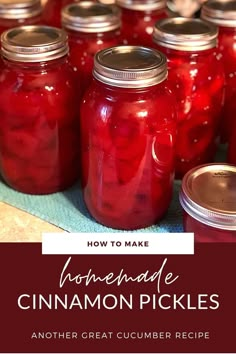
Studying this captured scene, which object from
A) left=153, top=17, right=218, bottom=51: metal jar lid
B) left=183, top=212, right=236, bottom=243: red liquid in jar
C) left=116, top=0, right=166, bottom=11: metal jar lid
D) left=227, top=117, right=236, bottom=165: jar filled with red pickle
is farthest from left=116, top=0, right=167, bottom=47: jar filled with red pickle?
left=183, top=212, right=236, bottom=243: red liquid in jar

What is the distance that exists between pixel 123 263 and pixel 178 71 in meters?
0.29

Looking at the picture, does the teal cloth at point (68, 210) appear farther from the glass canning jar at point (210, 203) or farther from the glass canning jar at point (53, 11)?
the glass canning jar at point (53, 11)

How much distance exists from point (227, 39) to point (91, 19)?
0.65 ft

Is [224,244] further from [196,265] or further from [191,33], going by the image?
[191,33]

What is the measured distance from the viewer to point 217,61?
79 centimetres

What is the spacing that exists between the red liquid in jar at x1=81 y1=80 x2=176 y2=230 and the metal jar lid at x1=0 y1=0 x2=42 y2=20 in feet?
0.80

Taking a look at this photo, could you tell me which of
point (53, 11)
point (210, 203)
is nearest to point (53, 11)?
point (53, 11)

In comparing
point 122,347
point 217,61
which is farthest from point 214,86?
point 122,347

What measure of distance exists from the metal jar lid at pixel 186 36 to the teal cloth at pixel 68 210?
0.63ft

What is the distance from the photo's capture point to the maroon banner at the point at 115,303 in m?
0.56

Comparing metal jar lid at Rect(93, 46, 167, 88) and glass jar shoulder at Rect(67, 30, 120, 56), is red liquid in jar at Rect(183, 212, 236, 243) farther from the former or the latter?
glass jar shoulder at Rect(67, 30, 120, 56)

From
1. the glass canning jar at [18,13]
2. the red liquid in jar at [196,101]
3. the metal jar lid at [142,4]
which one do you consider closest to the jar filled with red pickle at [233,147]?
the red liquid in jar at [196,101]

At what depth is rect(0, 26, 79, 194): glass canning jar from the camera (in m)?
0.72

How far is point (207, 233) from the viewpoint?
0.63 metres
